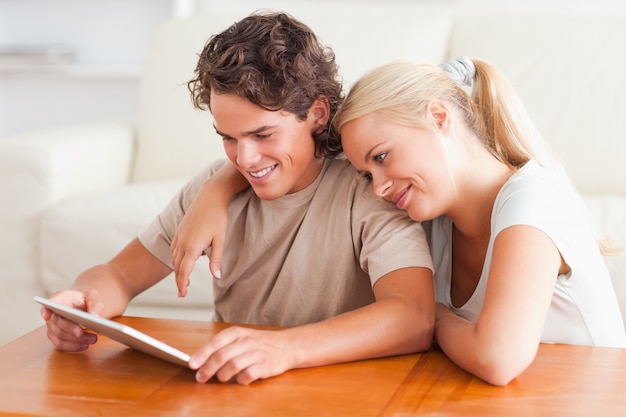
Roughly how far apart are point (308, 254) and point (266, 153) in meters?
0.19

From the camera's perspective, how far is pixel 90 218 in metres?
2.24

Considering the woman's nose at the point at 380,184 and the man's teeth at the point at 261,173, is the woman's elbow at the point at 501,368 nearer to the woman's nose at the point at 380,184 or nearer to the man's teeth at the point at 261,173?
the woman's nose at the point at 380,184

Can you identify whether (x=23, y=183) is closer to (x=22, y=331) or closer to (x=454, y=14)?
(x=22, y=331)

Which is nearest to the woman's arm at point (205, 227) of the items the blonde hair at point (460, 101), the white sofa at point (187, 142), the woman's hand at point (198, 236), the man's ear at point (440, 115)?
the woman's hand at point (198, 236)

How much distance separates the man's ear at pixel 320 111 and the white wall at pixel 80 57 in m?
2.05

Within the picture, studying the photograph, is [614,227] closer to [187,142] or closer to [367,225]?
[367,225]

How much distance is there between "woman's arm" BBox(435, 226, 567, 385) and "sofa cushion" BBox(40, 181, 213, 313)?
113 centimetres

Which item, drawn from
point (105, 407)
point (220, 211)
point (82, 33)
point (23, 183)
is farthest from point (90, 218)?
point (82, 33)

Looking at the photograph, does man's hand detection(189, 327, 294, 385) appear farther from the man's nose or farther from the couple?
the man's nose

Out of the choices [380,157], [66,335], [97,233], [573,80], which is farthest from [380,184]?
[573,80]

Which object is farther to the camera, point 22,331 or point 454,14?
point 454,14

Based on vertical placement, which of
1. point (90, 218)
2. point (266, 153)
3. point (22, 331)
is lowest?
point (22, 331)

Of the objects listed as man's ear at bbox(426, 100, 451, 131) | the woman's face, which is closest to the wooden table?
the woman's face

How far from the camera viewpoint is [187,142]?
2664 mm
